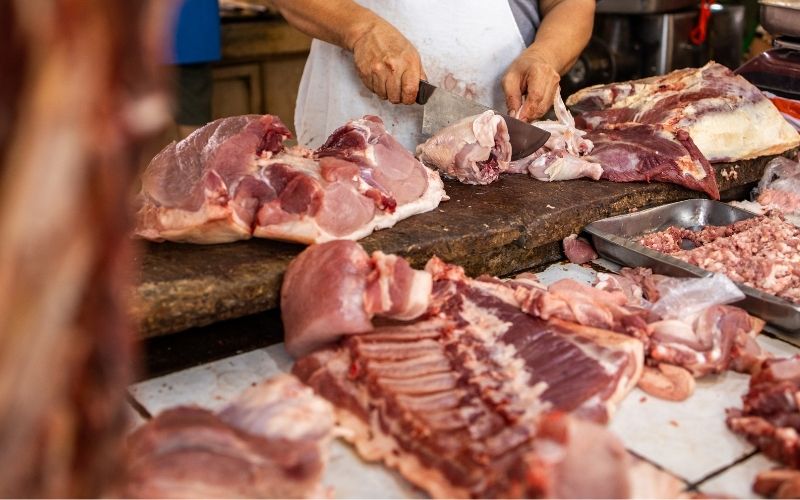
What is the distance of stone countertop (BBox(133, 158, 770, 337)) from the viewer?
226 cm

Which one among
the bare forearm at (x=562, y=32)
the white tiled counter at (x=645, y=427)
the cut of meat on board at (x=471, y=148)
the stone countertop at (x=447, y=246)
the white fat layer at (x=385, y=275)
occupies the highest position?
the bare forearm at (x=562, y=32)

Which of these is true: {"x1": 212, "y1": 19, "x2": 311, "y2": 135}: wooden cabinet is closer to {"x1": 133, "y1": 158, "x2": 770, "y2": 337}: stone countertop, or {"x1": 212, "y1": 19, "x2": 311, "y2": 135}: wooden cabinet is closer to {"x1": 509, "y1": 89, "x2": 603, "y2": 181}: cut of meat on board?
{"x1": 509, "y1": 89, "x2": 603, "y2": 181}: cut of meat on board

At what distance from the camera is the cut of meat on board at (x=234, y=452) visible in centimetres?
158

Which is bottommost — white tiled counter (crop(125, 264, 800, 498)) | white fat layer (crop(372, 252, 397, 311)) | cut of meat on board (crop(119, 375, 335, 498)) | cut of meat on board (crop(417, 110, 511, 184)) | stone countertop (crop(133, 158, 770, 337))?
white tiled counter (crop(125, 264, 800, 498))

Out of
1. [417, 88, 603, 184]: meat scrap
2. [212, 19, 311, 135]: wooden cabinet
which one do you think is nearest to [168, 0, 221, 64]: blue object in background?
[212, 19, 311, 135]: wooden cabinet

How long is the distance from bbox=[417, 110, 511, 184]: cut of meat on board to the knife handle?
26 centimetres

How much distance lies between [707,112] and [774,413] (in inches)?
86.4

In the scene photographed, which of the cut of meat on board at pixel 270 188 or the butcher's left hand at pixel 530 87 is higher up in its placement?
the butcher's left hand at pixel 530 87

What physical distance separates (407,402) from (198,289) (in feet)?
2.27

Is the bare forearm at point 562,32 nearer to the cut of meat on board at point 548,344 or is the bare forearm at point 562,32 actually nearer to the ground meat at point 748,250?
the ground meat at point 748,250

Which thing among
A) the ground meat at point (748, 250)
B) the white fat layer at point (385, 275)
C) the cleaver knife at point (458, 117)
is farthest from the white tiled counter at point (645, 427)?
the cleaver knife at point (458, 117)

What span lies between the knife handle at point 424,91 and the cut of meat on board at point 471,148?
0.26 meters

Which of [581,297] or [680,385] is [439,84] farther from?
[680,385]

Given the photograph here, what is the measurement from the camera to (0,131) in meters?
0.82
